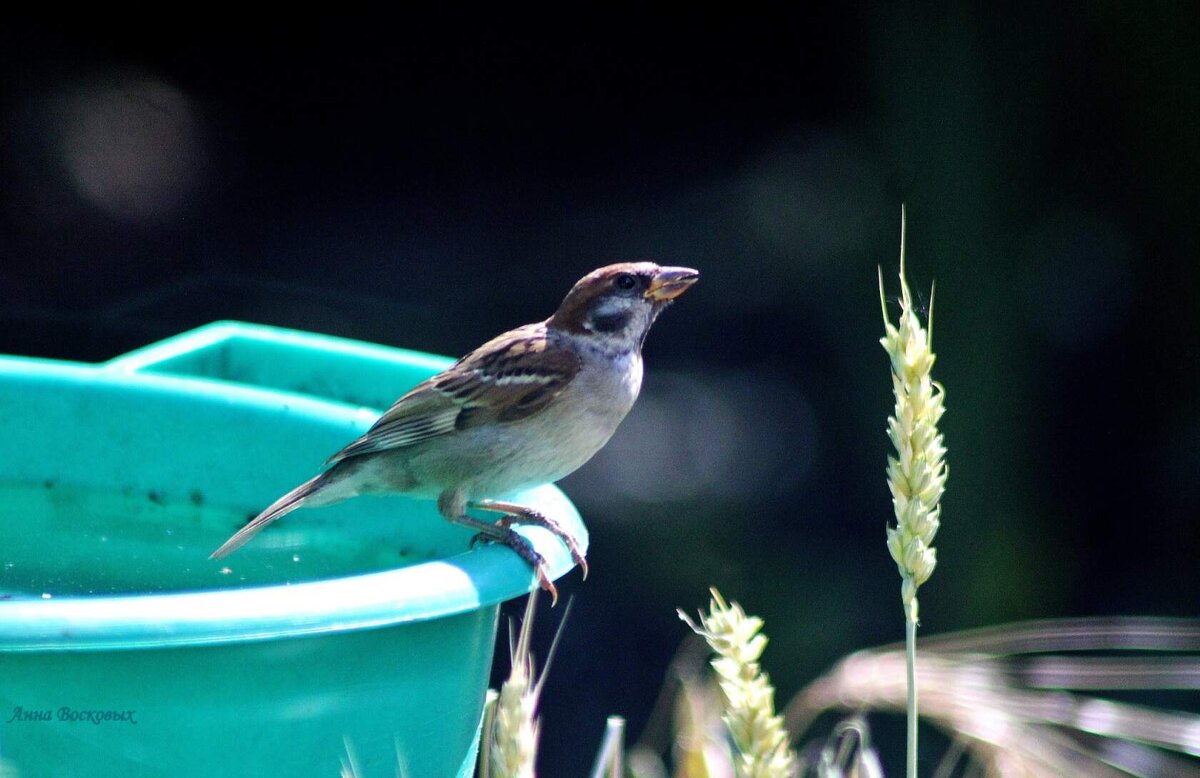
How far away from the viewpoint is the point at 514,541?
1.86 metres

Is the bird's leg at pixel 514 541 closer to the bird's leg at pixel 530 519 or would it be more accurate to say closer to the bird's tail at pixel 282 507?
the bird's leg at pixel 530 519

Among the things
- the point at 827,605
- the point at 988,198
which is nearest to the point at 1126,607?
the point at 827,605

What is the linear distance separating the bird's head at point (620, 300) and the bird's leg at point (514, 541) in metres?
0.51

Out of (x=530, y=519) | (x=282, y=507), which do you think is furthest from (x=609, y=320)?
(x=282, y=507)

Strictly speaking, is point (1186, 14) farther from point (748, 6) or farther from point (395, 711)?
point (395, 711)

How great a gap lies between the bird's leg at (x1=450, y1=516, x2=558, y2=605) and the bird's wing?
169 mm

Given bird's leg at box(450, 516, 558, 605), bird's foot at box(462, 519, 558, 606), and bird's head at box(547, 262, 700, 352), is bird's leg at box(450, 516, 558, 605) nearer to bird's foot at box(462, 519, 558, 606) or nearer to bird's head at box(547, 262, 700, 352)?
bird's foot at box(462, 519, 558, 606)

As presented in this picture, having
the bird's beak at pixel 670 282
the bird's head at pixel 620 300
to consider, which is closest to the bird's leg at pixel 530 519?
the bird's head at pixel 620 300

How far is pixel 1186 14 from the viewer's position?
3957mm

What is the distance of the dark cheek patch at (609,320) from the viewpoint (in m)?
2.77

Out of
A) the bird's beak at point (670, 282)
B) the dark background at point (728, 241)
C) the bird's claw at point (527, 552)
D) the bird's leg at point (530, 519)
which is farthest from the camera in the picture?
the dark background at point (728, 241)

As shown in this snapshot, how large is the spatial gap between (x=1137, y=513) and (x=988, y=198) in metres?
1.01

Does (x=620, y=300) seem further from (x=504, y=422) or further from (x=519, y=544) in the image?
(x=519, y=544)

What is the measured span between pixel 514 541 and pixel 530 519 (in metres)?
0.50
